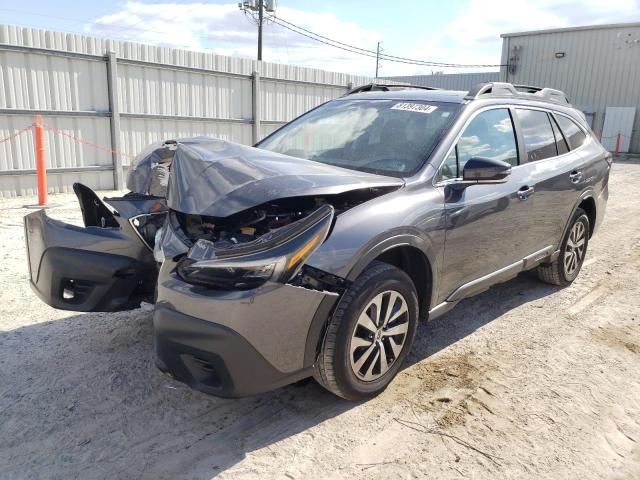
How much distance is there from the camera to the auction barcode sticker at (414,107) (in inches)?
154

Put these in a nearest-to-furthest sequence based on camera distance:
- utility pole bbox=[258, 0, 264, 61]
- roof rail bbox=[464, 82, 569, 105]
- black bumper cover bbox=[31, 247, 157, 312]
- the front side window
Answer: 1. black bumper cover bbox=[31, 247, 157, 312]
2. the front side window
3. roof rail bbox=[464, 82, 569, 105]
4. utility pole bbox=[258, 0, 264, 61]

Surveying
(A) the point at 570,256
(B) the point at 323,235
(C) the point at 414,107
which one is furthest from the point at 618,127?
(B) the point at 323,235

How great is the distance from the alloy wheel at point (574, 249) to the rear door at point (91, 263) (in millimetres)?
3887

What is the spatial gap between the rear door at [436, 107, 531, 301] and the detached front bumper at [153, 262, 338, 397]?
3.97 ft

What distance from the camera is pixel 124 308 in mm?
3414

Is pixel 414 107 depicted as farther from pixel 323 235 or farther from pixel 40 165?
pixel 40 165

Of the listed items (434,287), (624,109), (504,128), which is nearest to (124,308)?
(434,287)

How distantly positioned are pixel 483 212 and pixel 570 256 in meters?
2.09

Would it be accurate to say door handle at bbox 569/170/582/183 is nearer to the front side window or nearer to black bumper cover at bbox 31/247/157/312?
the front side window

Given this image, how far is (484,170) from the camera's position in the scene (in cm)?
336

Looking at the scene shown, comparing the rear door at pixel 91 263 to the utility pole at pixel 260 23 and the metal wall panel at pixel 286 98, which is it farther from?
the utility pole at pixel 260 23

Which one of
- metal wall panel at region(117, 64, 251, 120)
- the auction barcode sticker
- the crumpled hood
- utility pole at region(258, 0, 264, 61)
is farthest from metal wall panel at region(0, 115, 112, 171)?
utility pole at region(258, 0, 264, 61)

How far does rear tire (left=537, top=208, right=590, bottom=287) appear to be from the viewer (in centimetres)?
514

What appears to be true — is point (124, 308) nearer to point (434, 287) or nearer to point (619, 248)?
point (434, 287)
